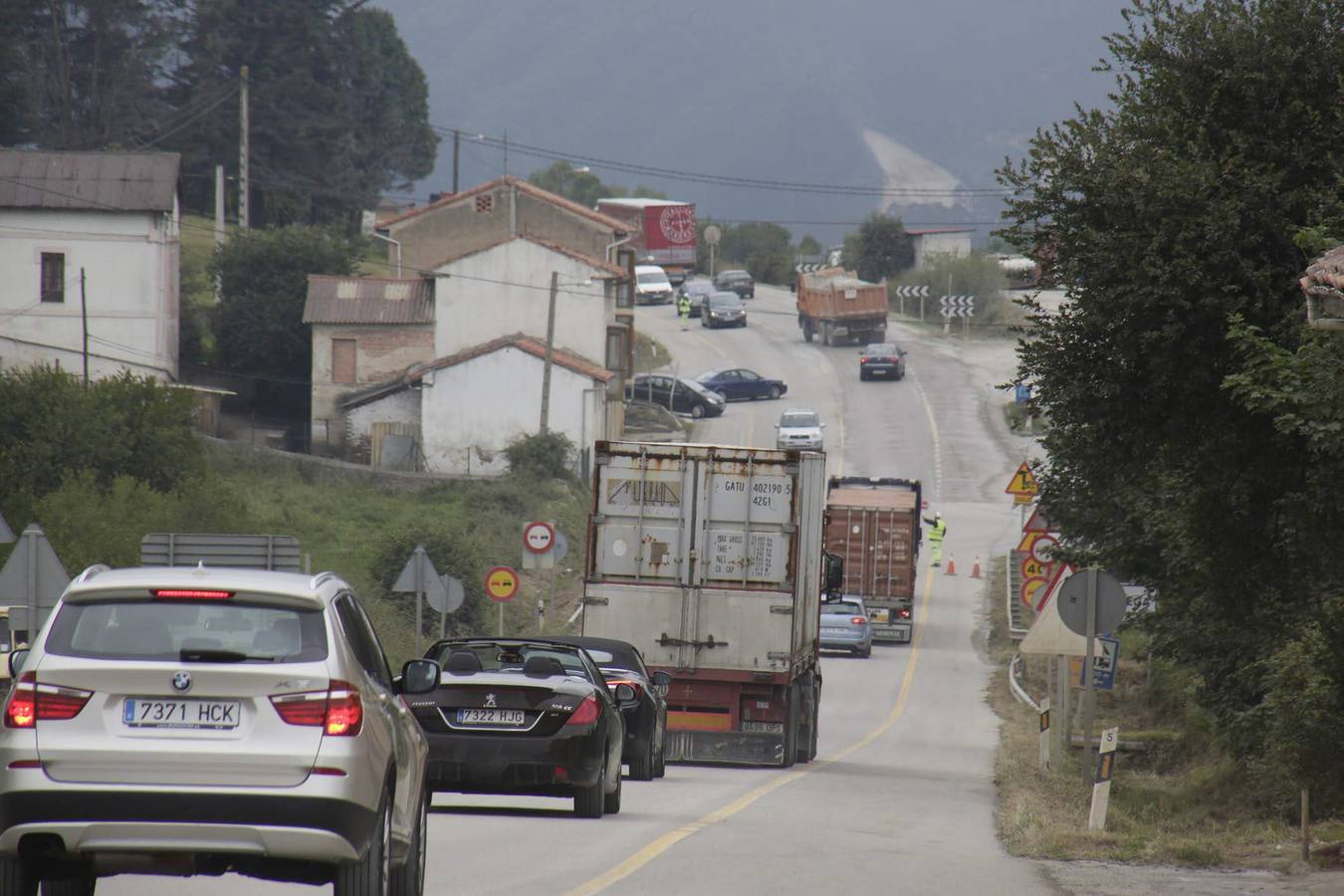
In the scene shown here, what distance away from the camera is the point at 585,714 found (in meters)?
14.4

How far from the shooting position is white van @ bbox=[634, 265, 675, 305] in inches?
4454

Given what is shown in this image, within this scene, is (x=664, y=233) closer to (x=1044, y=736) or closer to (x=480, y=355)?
A: (x=480, y=355)

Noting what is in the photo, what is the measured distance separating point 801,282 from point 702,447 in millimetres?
81413

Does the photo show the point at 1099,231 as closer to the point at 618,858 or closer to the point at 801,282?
the point at 618,858

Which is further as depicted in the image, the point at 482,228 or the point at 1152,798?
the point at 482,228

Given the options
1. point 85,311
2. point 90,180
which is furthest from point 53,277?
point 85,311

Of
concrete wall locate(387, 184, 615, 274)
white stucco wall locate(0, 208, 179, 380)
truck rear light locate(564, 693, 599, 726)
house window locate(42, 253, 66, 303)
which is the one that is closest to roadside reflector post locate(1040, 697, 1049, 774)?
truck rear light locate(564, 693, 599, 726)

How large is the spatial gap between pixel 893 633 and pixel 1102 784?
3387 centimetres

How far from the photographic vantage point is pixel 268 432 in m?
73.8

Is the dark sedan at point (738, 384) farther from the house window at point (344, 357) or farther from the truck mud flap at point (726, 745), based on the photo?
the truck mud flap at point (726, 745)

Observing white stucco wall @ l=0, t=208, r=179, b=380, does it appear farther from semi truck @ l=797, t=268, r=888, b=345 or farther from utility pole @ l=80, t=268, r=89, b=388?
semi truck @ l=797, t=268, r=888, b=345

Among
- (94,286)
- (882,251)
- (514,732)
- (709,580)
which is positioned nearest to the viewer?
(514,732)

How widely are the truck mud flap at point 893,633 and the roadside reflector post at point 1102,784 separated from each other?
3309 cm

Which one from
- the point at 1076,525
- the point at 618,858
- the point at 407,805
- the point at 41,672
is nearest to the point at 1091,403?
the point at 618,858
